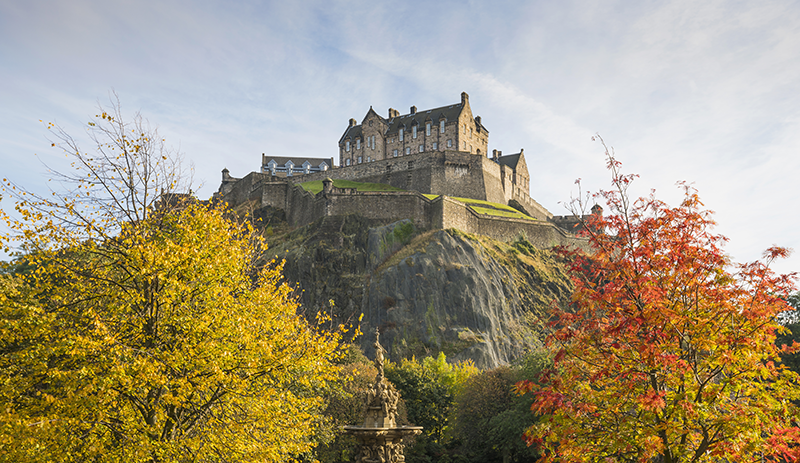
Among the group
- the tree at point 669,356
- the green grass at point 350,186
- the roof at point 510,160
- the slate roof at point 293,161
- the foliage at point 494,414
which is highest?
the slate roof at point 293,161

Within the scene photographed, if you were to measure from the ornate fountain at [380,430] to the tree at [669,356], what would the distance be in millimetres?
6653

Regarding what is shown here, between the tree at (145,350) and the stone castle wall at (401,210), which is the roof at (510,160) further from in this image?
the tree at (145,350)

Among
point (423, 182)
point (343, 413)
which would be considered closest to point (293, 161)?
point (423, 182)

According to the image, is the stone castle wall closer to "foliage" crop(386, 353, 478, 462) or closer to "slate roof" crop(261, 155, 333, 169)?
"foliage" crop(386, 353, 478, 462)

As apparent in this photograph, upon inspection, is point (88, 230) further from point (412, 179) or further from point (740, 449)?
point (412, 179)

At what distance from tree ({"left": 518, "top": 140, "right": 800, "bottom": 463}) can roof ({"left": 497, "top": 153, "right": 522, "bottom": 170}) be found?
222 ft

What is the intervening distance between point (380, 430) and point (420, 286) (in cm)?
3031

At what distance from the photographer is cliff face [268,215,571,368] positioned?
4219 centimetres

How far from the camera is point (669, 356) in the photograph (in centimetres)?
730

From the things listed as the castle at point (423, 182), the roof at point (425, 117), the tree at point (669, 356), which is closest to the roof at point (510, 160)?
the castle at point (423, 182)

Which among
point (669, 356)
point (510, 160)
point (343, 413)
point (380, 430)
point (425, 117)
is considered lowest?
point (343, 413)

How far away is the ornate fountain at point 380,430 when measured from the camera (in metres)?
14.5

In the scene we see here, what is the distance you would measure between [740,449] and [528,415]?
2069 cm

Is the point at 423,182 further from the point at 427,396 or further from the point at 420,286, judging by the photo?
the point at 427,396
